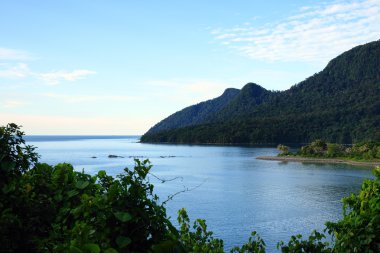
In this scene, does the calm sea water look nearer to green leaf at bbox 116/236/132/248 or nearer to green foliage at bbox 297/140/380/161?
green foliage at bbox 297/140/380/161

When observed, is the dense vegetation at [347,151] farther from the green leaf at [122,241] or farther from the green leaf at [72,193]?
the green leaf at [122,241]

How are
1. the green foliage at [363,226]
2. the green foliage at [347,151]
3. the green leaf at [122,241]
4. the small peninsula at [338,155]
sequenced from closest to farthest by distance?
the green leaf at [122,241] → the green foliage at [363,226] → the small peninsula at [338,155] → the green foliage at [347,151]

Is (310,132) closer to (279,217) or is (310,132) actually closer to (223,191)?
(223,191)

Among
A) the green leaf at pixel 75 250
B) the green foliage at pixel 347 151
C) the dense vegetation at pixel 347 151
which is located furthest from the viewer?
the green foliage at pixel 347 151

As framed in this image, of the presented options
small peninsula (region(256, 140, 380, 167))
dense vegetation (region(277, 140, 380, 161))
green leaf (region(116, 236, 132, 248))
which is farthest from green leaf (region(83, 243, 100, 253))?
dense vegetation (region(277, 140, 380, 161))

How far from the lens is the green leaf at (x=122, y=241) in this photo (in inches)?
117

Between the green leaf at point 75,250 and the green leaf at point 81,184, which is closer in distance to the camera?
the green leaf at point 75,250

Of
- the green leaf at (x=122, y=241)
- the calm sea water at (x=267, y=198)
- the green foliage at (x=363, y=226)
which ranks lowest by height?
the calm sea water at (x=267, y=198)

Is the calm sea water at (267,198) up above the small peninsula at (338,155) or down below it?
below

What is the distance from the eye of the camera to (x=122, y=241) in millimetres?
2982

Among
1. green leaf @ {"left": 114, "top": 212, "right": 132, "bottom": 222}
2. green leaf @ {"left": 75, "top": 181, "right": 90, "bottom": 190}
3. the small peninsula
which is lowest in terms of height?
the small peninsula

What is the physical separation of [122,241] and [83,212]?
465 mm

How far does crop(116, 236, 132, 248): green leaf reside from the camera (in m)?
2.96

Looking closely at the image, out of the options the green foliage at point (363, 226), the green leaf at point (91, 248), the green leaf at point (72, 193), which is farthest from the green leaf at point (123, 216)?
the green foliage at point (363, 226)
